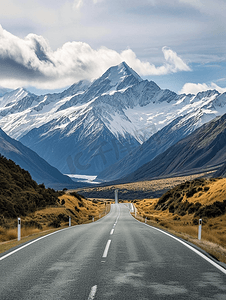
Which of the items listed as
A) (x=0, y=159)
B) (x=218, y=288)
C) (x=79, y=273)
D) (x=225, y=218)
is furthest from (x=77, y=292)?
(x=0, y=159)

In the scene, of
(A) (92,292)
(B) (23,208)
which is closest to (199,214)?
(B) (23,208)

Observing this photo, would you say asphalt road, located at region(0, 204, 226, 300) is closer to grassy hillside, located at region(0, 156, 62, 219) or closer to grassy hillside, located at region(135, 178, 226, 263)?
grassy hillside, located at region(135, 178, 226, 263)

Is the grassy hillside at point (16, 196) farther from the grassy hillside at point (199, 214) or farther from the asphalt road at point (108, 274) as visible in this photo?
the asphalt road at point (108, 274)

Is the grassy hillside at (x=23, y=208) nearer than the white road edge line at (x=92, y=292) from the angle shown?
No

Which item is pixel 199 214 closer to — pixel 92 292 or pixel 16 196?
pixel 16 196

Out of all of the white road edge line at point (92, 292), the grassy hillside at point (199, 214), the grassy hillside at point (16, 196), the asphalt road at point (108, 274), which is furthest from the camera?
the grassy hillside at point (16, 196)

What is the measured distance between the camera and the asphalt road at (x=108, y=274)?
739cm

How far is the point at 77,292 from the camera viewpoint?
294 inches

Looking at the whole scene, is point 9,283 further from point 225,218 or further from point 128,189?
point 128,189

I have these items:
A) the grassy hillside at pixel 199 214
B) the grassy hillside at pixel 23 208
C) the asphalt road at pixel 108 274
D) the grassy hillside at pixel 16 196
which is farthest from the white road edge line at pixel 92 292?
the grassy hillside at pixel 16 196

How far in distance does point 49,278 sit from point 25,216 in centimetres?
2342

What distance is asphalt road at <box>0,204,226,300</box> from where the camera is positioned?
739 centimetres

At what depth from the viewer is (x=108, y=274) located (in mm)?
9062

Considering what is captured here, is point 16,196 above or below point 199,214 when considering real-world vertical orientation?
above
